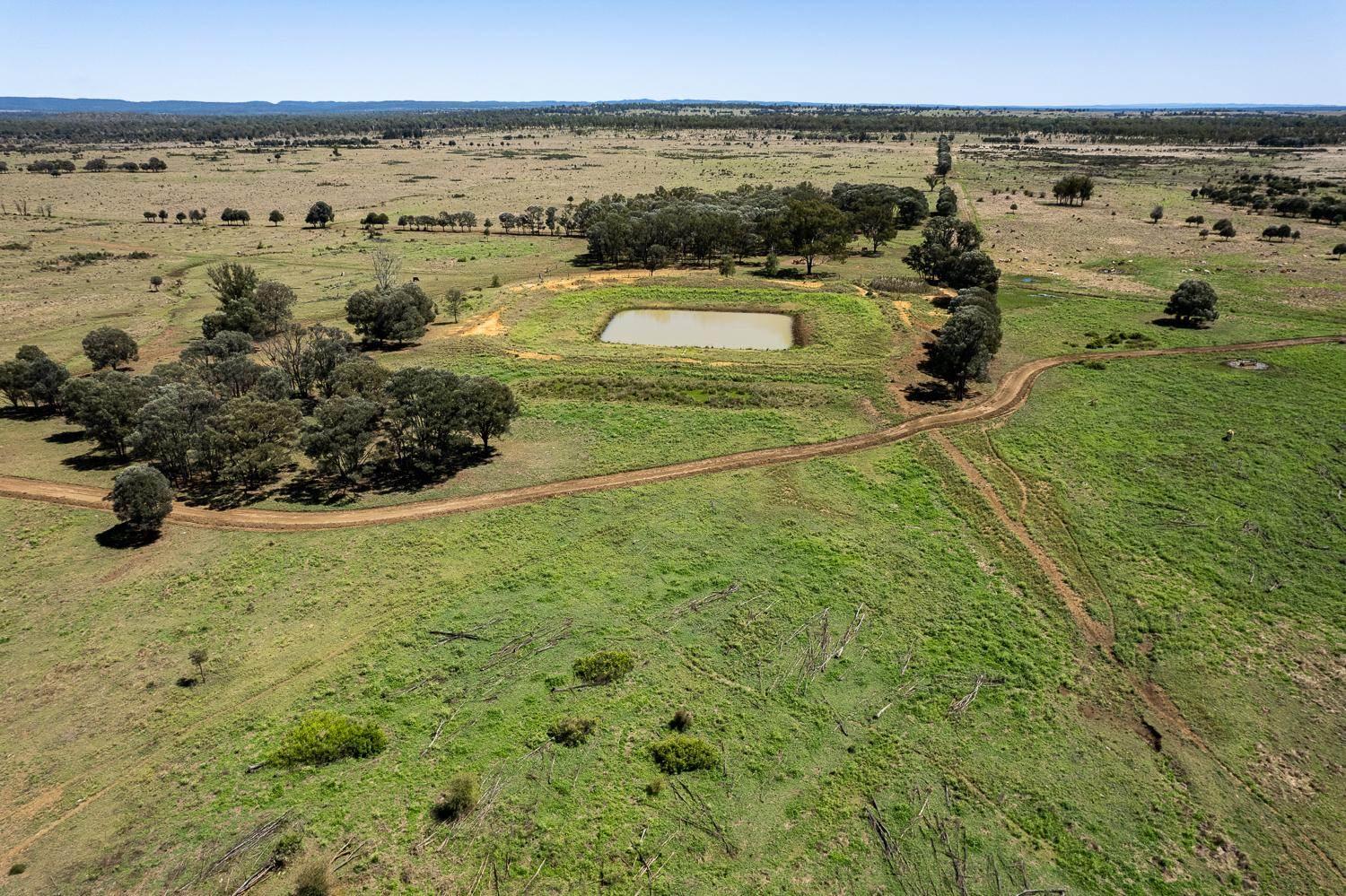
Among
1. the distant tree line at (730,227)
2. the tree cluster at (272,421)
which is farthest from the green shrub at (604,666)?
the distant tree line at (730,227)

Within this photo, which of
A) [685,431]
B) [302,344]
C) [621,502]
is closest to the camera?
[621,502]

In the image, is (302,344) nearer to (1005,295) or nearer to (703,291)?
(703,291)

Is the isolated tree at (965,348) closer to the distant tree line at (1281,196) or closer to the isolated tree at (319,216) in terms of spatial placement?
the distant tree line at (1281,196)

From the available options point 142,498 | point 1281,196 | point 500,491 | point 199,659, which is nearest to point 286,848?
point 199,659

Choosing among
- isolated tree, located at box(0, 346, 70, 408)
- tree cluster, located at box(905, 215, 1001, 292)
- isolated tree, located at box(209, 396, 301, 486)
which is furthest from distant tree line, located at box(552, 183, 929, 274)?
isolated tree, located at box(0, 346, 70, 408)

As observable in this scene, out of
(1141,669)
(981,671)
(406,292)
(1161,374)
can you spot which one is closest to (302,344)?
(406,292)

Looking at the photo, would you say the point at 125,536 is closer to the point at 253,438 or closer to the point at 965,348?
the point at 253,438
